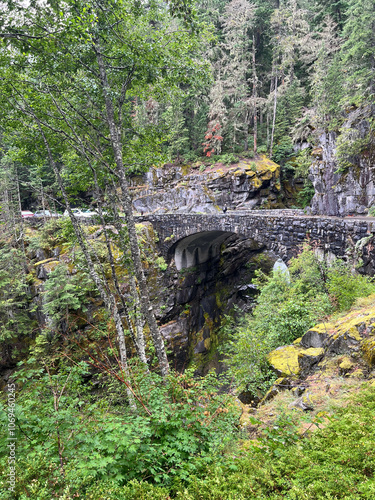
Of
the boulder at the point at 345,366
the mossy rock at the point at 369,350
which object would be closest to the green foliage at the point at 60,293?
the boulder at the point at 345,366

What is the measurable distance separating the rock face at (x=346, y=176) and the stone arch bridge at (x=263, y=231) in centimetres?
394

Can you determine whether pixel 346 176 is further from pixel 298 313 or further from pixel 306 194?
pixel 298 313

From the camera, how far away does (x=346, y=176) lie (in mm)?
15953

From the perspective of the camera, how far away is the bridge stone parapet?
7.57 meters

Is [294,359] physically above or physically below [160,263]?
below

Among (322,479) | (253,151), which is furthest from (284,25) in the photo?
(322,479)

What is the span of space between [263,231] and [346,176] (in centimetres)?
998

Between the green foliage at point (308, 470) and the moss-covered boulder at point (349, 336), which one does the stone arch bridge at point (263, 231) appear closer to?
the moss-covered boulder at point (349, 336)

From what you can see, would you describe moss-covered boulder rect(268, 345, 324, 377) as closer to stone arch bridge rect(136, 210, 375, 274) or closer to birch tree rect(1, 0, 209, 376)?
birch tree rect(1, 0, 209, 376)

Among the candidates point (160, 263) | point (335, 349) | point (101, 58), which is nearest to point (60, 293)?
point (160, 263)

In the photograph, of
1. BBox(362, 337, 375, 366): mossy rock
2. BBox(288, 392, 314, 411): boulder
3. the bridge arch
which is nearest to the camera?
BBox(288, 392, 314, 411): boulder

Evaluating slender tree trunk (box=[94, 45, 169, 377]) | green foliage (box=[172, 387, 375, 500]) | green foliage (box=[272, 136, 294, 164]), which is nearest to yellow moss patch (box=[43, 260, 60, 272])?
slender tree trunk (box=[94, 45, 169, 377])

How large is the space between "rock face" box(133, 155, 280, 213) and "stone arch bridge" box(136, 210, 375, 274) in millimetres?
5599

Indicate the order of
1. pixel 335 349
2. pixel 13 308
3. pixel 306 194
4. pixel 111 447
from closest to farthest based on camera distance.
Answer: pixel 111 447 < pixel 335 349 < pixel 13 308 < pixel 306 194
